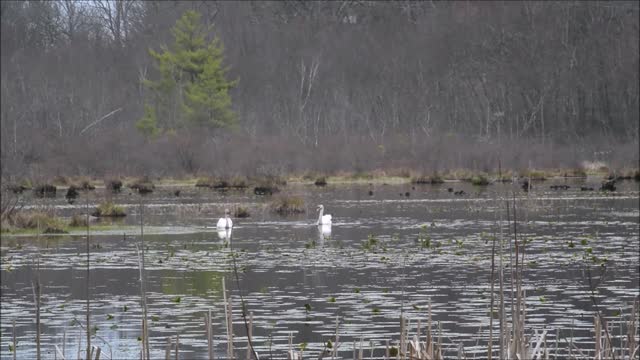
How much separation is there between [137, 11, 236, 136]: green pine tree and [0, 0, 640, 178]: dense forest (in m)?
0.54

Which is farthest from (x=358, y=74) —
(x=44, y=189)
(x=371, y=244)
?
(x=371, y=244)

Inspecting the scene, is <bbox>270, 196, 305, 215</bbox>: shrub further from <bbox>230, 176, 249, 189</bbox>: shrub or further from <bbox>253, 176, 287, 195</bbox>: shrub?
<bbox>230, 176, 249, 189</bbox>: shrub

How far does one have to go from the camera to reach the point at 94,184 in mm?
60094

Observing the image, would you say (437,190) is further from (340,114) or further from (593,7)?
(593,7)

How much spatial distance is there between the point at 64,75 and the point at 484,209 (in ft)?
157

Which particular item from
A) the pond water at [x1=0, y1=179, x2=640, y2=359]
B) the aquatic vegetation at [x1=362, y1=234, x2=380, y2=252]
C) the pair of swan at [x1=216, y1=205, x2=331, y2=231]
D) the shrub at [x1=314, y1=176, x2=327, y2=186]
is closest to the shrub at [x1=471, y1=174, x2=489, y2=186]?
the shrub at [x1=314, y1=176, x2=327, y2=186]

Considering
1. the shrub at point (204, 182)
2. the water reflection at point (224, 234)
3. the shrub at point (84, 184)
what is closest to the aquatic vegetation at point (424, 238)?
the water reflection at point (224, 234)

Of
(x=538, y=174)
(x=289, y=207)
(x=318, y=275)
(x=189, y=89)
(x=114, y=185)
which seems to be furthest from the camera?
(x=189, y=89)

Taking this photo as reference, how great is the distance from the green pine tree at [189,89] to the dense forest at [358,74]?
0.54 metres

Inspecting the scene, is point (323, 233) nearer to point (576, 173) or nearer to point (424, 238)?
point (424, 238)

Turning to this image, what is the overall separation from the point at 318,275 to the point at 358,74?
61.0 m

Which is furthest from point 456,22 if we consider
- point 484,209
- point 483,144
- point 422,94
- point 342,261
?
point 342,261

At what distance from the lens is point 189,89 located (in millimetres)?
75000

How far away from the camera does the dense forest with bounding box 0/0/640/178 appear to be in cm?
7412
